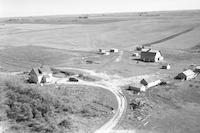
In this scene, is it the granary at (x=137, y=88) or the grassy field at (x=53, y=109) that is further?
the granary at (x=137, y=88)

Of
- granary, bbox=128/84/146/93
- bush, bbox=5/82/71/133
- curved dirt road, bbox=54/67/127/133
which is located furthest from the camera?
granary, bbox=128/84/146/93

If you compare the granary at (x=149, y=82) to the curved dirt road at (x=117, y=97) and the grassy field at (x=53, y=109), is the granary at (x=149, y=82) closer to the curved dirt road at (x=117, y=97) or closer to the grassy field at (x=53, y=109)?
the curved dirt road at (x=117, y=97)

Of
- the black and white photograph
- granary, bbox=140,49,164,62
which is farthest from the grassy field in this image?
granary, bbox=140,49,164,62

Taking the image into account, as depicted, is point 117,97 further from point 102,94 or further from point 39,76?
point 39,76

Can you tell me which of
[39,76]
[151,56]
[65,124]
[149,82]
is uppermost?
[151,56]

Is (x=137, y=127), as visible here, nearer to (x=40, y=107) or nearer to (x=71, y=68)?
(x=40, y=107)

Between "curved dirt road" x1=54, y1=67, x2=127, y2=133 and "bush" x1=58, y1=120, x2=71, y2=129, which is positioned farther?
"curved dirt road" x1=54, y1=67, x2=127, y2=133

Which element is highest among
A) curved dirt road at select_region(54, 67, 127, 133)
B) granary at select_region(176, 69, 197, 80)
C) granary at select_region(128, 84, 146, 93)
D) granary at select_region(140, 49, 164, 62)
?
granary at select_region(140, 49, 164, 62)

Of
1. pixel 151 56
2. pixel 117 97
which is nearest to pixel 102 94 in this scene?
pixel 117 97

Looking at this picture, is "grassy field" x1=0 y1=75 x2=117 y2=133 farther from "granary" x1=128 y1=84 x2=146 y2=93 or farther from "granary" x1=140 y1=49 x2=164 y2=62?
"granary" x1=140 y1=49 x2=164 y2=62

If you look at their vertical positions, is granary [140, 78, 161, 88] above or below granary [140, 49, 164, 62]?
below

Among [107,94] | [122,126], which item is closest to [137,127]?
[122,126]

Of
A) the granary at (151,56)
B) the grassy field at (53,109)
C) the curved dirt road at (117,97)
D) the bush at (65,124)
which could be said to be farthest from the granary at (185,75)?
the bush at (65,124)
